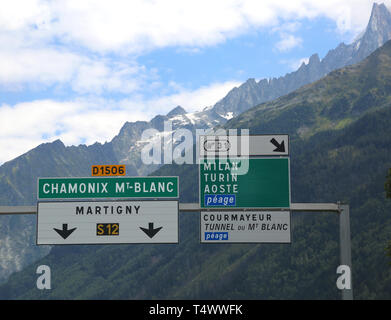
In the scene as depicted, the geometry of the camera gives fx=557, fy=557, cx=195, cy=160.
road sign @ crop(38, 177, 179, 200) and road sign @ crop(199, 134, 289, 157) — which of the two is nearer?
road sign @ crop(38, 177, 179, 200)

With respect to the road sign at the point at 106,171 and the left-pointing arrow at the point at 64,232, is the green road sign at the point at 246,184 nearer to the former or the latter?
the road sign at the point at 106,171

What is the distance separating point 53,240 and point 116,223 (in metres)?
2.84

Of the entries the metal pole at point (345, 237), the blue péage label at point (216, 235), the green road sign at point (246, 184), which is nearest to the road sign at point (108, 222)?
the blue péage label at point (216, 235)

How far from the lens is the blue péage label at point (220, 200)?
24266mm

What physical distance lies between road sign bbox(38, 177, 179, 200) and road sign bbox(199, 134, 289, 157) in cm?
222

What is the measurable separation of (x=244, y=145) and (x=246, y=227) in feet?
12.0

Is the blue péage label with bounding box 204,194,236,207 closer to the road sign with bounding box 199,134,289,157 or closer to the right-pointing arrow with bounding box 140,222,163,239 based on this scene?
the road sign with bounding box 199,134,289,157

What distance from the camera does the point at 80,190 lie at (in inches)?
933

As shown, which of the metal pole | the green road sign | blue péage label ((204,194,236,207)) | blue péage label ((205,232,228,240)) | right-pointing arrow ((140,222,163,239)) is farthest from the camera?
blue péage label ((204,194,236,207))

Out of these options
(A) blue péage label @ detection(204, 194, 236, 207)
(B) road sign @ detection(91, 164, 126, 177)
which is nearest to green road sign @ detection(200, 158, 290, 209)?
(A) blue péage label @ detection(204, 194, 236, 207)

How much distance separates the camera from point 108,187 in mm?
23781

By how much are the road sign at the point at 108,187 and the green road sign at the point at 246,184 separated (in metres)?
1.73

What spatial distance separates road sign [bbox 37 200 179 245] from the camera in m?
23.5

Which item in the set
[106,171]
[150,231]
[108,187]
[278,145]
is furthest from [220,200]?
[106,171]
